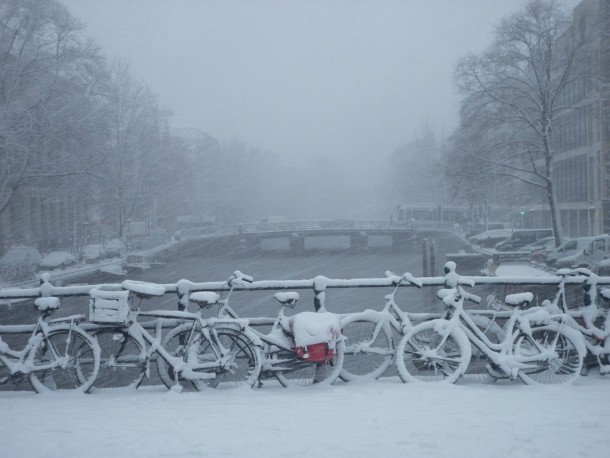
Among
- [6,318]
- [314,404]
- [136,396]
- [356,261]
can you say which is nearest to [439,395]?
[314,404]

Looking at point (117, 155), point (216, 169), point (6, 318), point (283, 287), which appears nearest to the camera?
point (283, 287)

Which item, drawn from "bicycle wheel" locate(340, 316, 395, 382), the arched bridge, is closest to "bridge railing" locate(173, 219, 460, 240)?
the arched bridge

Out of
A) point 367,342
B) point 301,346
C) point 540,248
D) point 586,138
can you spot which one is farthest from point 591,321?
point 586,138

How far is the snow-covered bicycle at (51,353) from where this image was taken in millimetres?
4941

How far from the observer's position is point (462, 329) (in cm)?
492

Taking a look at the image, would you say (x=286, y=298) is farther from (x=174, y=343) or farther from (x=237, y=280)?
(x=174, y=343)

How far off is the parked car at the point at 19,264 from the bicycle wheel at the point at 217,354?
1969cm

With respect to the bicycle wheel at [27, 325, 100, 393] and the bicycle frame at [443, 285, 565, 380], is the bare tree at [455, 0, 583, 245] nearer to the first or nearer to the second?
the bicycle frame at [443, 285, 565, 380]

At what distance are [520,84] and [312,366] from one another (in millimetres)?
24222

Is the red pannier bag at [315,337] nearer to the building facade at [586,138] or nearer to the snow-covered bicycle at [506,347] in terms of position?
the snow-covered bicycle at [506,347]

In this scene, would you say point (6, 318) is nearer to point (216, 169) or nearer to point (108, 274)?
point (108, 274)

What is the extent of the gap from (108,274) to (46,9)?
39.8ft

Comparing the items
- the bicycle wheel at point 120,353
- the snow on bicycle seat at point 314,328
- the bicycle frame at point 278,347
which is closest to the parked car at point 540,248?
the snow on bicycle seat at point 314,328

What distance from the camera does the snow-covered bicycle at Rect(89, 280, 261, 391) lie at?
481 cm
